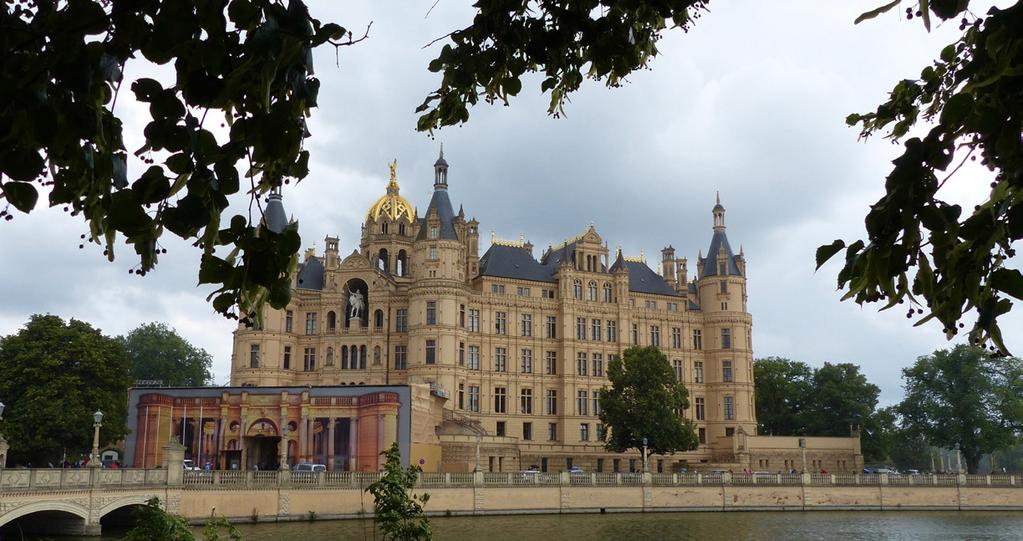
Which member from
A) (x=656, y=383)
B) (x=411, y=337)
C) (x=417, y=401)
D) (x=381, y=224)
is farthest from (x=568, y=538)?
(x=381, y=224)

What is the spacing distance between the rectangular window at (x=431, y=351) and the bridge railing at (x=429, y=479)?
13837 millimetres

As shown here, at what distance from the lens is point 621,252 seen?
68.1 metres

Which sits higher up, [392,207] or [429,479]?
[392,207]

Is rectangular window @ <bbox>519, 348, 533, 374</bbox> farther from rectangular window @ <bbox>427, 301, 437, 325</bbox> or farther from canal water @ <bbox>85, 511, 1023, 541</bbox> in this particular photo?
canal water @ <bbox>85, 511, 1023, 541</bbox>

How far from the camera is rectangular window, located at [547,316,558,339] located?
6531cm

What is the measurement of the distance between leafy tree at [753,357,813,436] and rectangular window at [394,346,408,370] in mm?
32990

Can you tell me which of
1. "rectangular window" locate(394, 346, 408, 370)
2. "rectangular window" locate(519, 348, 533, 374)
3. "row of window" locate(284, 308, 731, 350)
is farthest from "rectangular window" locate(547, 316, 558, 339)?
"rectangular window" locate(394, 346, 408, 370)

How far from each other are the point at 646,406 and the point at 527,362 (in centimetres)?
1350

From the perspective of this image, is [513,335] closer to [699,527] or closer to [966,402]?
[699,527]

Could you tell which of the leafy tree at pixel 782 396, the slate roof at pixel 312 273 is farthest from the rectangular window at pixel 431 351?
the leafy tree at pixel 782 396

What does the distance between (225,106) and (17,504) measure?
1134 inches

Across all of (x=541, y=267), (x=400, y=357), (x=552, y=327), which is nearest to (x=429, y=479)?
(x=400, y=357)

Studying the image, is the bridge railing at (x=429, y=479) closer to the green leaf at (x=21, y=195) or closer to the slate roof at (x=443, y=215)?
the slate roof at (x=443, y=215)

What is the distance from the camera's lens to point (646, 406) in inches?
2077
